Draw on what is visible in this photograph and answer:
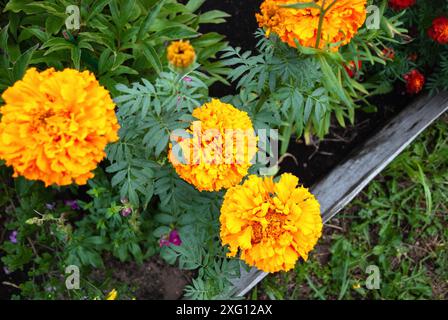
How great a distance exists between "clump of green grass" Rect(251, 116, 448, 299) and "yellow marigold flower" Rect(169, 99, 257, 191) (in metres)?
1.21

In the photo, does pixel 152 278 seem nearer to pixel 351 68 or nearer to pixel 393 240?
pixel 393 240

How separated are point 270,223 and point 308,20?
565 mm

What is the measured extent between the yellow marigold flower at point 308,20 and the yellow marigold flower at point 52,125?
1.63 ft

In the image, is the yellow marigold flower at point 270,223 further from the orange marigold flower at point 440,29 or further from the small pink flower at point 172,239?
the orange marigold flower at point 440,29

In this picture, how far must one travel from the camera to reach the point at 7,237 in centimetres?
234

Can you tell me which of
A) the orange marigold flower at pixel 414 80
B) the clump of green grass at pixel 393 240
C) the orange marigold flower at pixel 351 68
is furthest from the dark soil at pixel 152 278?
the orange marigold flower at pixel 414 80

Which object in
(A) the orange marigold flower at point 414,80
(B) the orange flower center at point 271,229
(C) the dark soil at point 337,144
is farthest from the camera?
(C) the dark soil at point 337,144

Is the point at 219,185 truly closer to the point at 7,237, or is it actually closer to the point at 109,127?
the point at 109,127

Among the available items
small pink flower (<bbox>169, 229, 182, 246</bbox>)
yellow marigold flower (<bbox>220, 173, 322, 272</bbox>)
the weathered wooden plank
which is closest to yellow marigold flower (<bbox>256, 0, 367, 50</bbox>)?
yellow marigold flower (<bbox>220, 173, 322, 272</bbox>)

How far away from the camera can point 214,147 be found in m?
1.31

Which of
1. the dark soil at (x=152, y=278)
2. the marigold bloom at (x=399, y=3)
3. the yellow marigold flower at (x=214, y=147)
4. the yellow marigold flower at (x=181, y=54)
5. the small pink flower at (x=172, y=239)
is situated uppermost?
the yellow marigold flower at (x=181, y=54)

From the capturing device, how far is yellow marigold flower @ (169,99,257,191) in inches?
51.1

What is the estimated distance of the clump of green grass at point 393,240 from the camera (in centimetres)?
243

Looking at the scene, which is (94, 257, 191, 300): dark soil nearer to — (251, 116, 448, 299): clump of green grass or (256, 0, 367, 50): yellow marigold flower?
(251, 116, 448, 299): clump of green grass
